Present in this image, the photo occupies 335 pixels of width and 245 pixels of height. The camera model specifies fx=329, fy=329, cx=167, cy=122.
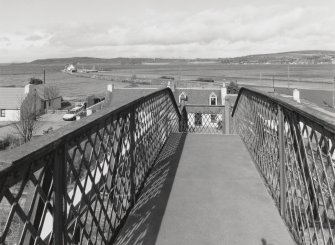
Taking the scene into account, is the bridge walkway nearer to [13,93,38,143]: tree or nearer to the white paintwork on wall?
[13,93,38,143]: tree

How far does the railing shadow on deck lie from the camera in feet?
9.77

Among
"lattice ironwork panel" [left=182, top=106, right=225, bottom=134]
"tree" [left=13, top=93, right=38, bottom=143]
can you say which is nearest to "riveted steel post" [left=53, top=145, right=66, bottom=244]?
"lattice ironwork panel" [left=182, top=106, right=225, bottom=134]

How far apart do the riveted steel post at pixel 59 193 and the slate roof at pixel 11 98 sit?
4962cm

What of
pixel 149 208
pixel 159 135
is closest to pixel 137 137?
pixel 149 208

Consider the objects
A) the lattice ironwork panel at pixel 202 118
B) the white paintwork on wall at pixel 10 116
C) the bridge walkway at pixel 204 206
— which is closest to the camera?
the bridge walkway at pixel 204 206

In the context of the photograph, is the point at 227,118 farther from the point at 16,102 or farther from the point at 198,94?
the point at 16,102

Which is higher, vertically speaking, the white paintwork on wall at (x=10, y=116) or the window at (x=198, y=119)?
the window at (x=198, y=119)

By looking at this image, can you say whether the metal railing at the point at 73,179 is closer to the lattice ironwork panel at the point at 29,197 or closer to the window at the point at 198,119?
the lattice ironwork panel at the point at 29,197

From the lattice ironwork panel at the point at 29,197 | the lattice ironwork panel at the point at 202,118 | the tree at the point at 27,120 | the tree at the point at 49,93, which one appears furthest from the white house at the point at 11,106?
the lattice ironwork panel at the point at 29,197

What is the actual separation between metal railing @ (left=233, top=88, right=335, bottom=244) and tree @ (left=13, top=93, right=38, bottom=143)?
30383 mm

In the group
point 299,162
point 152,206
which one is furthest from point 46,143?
point 152,206

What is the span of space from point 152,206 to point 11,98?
2012 inches

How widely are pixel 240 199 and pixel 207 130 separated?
7817mm

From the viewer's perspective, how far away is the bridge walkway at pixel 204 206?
2.98 m
